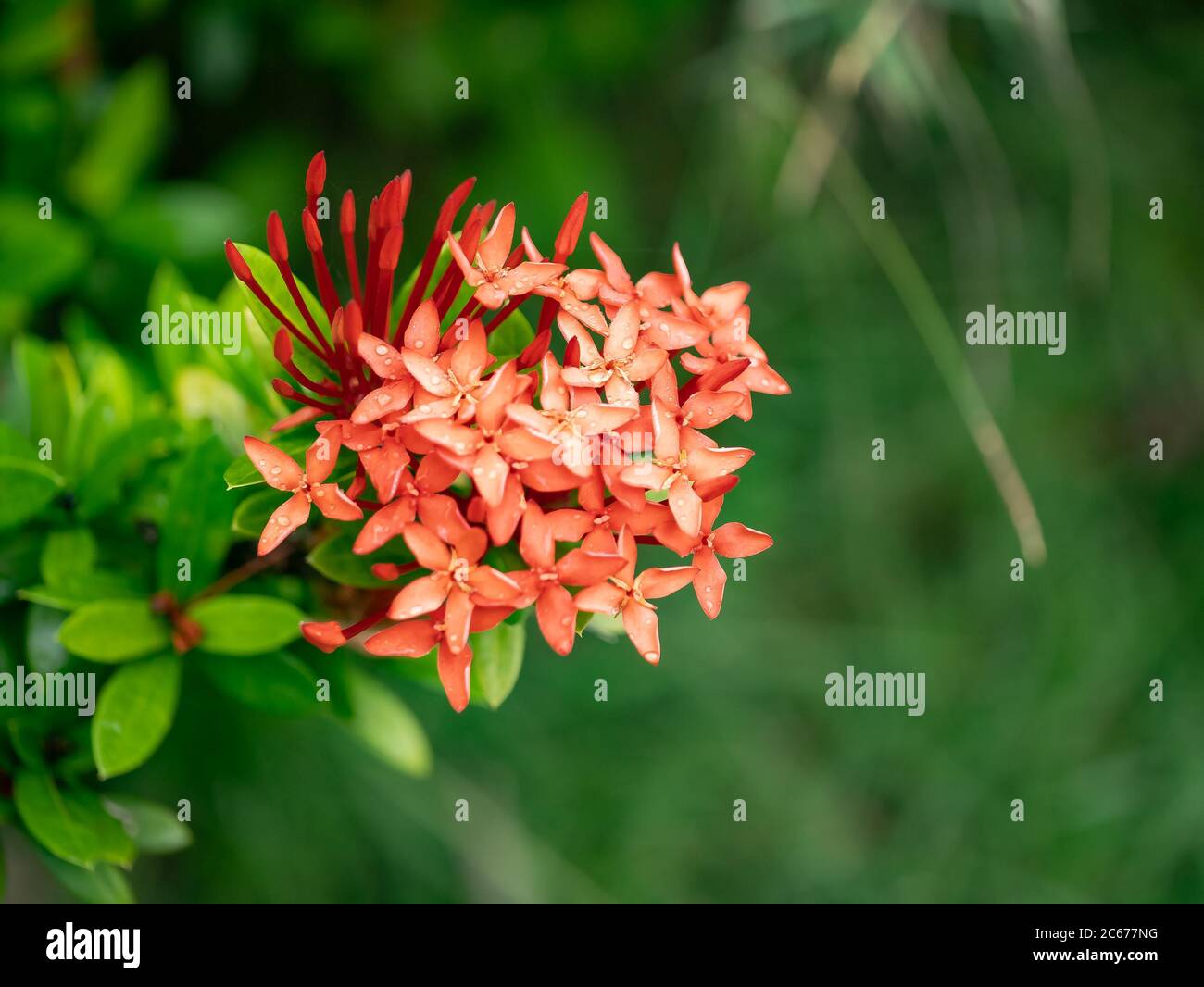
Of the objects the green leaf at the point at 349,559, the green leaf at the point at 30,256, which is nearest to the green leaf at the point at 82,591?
the green leaf at the point at 349,559

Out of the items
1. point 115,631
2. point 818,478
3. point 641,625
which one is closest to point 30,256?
point 115,631

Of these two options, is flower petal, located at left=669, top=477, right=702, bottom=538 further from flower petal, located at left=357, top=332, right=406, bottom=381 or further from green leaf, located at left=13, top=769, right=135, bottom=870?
green leaf, located at left=13, top=769, right=135, bottom=870

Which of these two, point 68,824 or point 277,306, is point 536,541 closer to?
point 277,306

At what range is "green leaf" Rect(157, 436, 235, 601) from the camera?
104 cm

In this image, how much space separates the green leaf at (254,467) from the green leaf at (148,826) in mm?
476

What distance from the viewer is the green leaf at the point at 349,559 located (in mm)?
950

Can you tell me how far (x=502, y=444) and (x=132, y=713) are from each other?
1.84 feet

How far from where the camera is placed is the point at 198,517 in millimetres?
1051

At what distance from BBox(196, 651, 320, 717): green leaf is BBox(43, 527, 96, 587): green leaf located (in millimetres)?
165

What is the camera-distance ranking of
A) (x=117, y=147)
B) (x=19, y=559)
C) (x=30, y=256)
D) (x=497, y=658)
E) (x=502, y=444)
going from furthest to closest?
(x=117, y=147), (x=30, y=256), (x=19, y=559), (x=497, y=658), (x=502, y=444)

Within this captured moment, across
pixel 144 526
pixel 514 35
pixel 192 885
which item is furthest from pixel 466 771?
pixel 514 35

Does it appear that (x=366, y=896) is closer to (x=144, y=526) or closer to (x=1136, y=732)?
(x=144, y=526)

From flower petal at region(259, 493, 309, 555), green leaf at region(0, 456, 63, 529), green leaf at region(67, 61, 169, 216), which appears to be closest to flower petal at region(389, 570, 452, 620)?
flower petal at region(259, 493, 309, 555)
